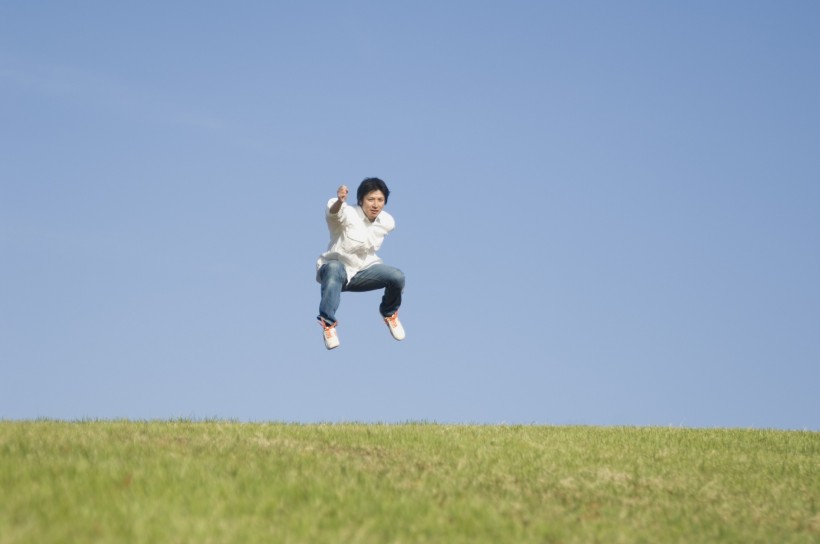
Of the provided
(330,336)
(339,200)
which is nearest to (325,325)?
(330,336)

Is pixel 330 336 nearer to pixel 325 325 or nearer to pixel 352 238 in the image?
pixel 325 325

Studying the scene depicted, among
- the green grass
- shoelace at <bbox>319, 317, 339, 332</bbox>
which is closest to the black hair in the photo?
shoelace at <bbox>319, 317, 339, 332</bbox>

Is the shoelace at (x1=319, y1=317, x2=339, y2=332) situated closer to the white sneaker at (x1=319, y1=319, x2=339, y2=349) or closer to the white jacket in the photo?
the white sneaker at (x1=319, y1=319, x2=339, y2=349)

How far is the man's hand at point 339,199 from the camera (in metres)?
14.6

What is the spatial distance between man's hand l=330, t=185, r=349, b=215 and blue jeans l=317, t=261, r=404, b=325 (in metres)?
0.92

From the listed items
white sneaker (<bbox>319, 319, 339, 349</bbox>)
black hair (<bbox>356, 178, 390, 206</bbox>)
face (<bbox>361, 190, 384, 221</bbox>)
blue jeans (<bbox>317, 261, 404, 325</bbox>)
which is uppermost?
black hair (<bbox>356, 178, 390, 206</bbox>)

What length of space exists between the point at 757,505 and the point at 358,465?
4955 mm

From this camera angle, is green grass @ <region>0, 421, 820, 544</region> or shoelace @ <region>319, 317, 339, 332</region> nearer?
green grass @ <region>0, 421, 820, 544</region>

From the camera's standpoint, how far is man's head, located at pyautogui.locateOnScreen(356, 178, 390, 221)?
16.2m

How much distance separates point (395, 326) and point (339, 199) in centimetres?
316

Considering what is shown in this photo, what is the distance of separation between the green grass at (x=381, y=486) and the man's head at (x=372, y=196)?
362 centimetres

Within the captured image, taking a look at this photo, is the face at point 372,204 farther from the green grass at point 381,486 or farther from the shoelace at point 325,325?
the green grass at point 381,486

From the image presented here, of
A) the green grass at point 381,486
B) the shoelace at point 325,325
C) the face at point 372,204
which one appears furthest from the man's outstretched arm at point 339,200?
the green grass at point 381,486

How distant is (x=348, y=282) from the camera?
640 inches
